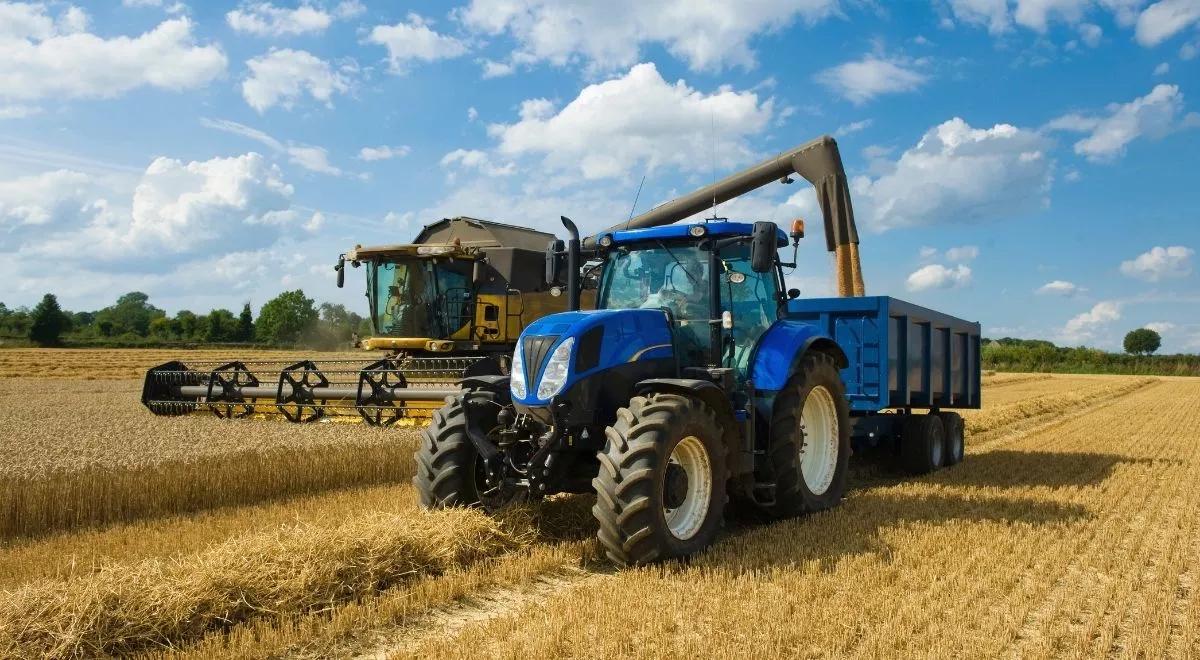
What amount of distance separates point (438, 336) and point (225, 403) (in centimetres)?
324

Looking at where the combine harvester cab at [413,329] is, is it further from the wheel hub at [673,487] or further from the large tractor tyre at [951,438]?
the wheel hub at [673,487]

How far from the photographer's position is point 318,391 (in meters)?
12.2

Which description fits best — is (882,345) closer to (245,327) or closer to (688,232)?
(688,232)

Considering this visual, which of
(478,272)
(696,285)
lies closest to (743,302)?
(696,285)

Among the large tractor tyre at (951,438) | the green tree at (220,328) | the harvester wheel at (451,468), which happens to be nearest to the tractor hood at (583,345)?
the harvester wheel at (451,468)

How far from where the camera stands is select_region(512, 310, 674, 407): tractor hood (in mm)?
5504

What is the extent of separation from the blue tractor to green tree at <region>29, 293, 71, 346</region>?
53.7 metres

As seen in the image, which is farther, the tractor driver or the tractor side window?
the tractor side window

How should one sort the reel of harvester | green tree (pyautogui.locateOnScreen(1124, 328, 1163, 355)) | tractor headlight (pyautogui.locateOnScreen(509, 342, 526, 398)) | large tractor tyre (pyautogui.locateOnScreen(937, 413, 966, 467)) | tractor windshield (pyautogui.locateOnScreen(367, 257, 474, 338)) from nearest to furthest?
tractor headlight (pyautogui.locateOnScreen(509, 342, 526, 398)) → large tractor tyre (pyautogui.locateOnScreen(937, 413, 966, 467)) → the reel of harvester → tractor windshield (pyautogui.locateOnScreen(367, 257, 474, 338)) → green tree (pyautogui.locateOnScreen(1124, 328, 1163, 355))

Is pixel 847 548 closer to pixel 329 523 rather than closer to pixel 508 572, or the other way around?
pixel 508 572

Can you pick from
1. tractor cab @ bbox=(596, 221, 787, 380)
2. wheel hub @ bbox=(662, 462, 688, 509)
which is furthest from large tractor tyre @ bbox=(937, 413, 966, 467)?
wheel hub @ bbox=(662, 462, 688, 509)

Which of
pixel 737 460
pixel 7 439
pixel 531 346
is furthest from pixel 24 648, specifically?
pixel 7 439

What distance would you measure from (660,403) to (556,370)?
2.25ft

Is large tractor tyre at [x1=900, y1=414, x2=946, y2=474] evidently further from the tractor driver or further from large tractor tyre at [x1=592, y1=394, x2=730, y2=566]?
large tractor tyre at [x1=592, y1=394, x2=730, y2=566]
